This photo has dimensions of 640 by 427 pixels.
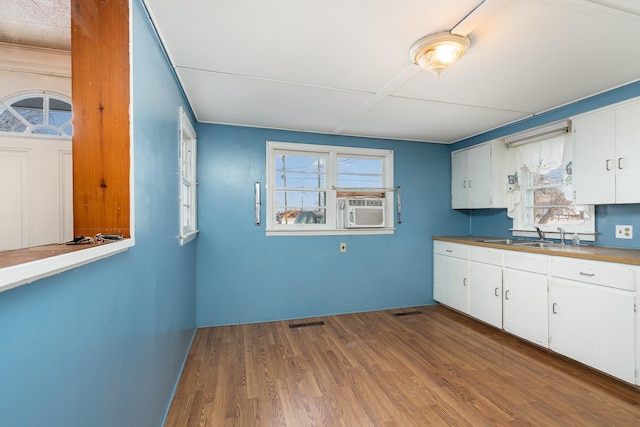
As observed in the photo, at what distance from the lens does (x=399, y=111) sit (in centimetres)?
275

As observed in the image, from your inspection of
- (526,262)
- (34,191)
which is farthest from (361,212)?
(34,191)

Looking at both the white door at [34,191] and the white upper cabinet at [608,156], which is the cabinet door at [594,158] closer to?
the white upper cabinet at [608,156]

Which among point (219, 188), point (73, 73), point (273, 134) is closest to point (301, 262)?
point (219, 188)

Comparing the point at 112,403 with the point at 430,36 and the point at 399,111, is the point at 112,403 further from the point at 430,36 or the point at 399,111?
the point at 399,111

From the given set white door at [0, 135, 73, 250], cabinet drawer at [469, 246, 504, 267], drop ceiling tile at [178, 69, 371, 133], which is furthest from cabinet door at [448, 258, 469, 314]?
white door at [0, 135, 73, 250]

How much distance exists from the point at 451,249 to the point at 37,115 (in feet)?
13.3

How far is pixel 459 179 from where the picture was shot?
3803mm

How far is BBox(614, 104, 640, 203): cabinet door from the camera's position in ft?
6.97

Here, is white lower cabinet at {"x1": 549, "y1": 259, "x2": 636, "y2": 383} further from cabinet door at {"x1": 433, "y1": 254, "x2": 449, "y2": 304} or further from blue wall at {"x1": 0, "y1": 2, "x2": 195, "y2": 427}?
blue wall at {"x1": 0, "y1": 2, "x2": 195, "y2": 427}

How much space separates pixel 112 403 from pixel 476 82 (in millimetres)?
2809

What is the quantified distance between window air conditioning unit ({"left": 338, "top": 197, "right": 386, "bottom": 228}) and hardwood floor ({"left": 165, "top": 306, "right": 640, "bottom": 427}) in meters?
1.24

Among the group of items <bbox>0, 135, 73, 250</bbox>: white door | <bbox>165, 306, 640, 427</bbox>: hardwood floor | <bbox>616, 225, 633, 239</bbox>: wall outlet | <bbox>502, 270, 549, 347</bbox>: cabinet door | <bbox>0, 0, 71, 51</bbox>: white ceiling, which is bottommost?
<bbox>165, 306, 640, 427</bbox>: hardwood floor

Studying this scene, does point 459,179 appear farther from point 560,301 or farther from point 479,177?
point 560,301

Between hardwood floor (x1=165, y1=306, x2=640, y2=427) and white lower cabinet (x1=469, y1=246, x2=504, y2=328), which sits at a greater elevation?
white lower cabinet (x1=469, y1=246, x2=504, y2=328)
